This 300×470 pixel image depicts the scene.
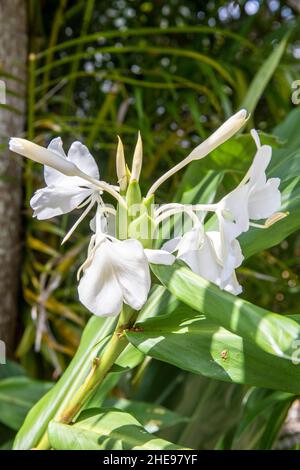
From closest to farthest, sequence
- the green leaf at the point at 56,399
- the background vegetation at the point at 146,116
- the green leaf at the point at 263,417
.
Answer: the green leaf at the point at 56,399, the green leaf at the point at 263,417, the background vegetation at the point at 146,116

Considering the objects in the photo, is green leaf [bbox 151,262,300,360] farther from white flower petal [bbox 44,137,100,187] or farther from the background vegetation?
the background vegetation

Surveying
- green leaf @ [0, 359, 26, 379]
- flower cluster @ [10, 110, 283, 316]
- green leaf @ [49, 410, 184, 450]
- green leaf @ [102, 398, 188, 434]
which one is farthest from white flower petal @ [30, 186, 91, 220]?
green leaf @ [0, 359, 26, 379]

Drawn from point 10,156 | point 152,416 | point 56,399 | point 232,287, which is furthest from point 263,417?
point 10,156

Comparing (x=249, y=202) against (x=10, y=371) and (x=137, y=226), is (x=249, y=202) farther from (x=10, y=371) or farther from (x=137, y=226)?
(x=10, y=371)

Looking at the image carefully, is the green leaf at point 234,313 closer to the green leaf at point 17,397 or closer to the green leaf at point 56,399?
the green leaf at point 56,399

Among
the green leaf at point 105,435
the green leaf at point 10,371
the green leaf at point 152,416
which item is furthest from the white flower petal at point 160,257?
the green leaf at point 10,371
